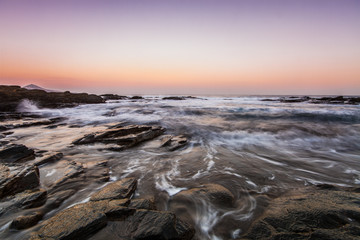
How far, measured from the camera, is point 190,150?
226 inches

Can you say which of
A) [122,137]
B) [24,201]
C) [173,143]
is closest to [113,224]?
[24,201]

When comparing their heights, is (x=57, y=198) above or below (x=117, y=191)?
below

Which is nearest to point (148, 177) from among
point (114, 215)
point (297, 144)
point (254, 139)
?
point (114, 215)

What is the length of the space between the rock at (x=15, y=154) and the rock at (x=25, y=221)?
275 cm

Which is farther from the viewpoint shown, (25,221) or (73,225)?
(25,221)

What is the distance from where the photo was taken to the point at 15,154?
421 cm

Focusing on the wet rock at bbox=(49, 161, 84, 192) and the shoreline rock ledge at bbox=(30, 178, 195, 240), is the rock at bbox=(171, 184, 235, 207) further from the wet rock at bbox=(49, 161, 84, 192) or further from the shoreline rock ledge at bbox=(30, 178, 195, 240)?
the wet rock at bbox=(49, 161, 84, 192)

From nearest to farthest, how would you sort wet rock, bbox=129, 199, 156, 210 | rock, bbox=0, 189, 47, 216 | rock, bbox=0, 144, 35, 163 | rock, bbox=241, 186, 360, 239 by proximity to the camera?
1. rock, bbox=241, 186, 360, 239
2. wet rock, bbox=129, 199, 156, 210
3. rock, bbox=0, 189, 47, 216
4. rock, bbox=0, 144, 35, 163

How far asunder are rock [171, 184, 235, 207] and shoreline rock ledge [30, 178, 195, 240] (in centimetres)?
74

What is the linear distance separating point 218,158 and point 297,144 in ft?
12.6

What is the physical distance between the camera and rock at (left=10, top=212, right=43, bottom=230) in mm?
2047

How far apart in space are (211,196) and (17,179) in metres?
3.31

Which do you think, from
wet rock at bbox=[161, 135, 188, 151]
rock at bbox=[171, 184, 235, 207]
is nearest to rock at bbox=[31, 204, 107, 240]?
rock at bbox=[171, 184, 235, 207]

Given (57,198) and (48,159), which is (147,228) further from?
(48,159)
